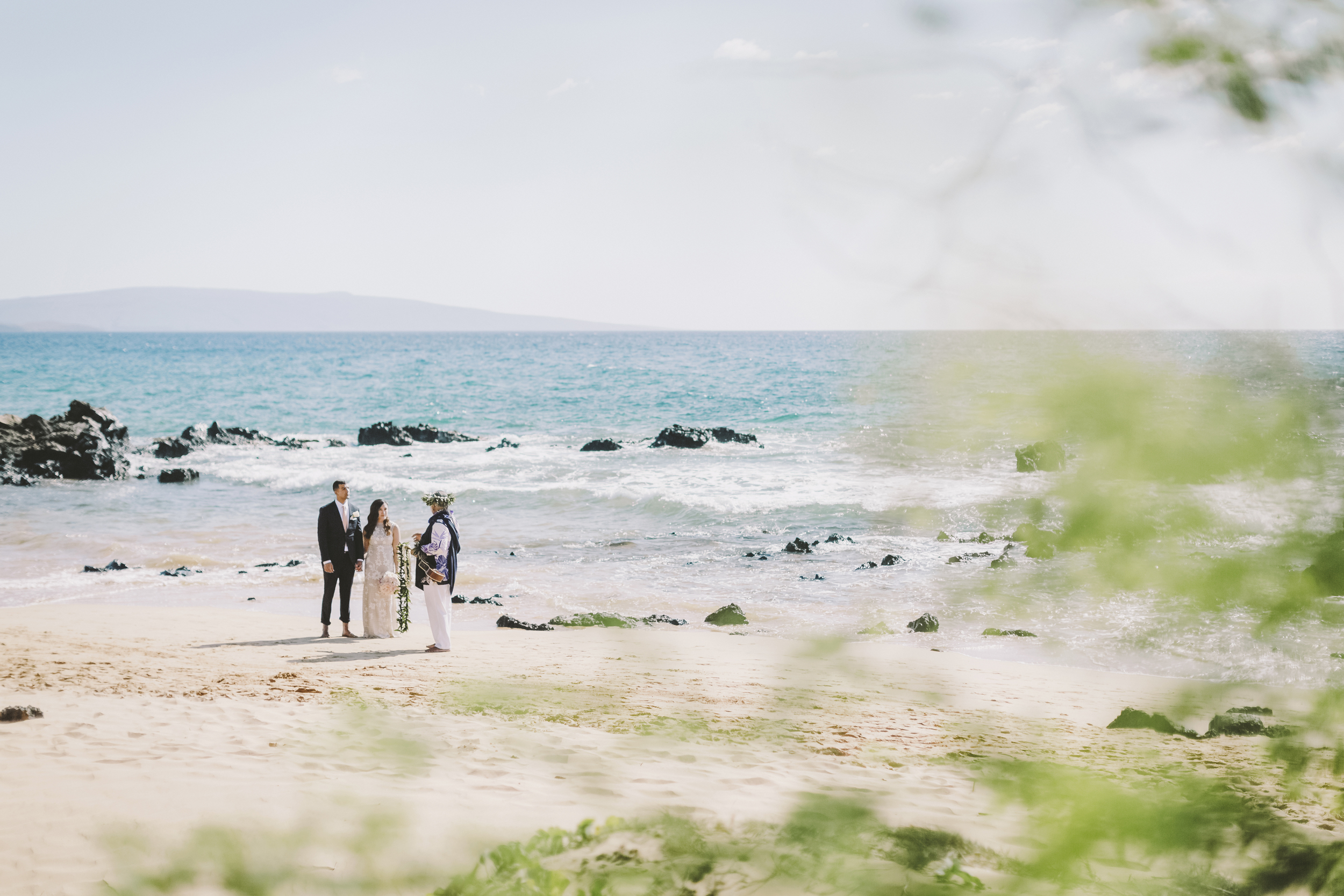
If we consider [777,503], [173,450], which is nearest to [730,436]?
[777,503]

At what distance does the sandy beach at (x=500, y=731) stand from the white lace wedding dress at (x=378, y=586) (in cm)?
38

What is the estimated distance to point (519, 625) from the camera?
Answer: 12.2m

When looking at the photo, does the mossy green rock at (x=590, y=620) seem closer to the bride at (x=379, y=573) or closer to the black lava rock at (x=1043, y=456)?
the bride at (x=379, y=573)

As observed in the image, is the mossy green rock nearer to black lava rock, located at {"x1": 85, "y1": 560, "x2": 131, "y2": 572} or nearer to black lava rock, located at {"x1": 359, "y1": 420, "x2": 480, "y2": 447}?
black lava rock, located at {"x1": 85, "y1": 560, "x2": 131, "y2": 572}

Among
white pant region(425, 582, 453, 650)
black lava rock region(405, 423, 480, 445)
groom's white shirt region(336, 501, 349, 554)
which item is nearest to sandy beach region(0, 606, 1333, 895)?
white pant region(425, 582, 453, 650)


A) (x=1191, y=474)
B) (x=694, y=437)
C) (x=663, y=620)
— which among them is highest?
(x=1191, y=474)

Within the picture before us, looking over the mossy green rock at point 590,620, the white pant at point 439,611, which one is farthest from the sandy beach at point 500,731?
the mossy green rock at point 590,620

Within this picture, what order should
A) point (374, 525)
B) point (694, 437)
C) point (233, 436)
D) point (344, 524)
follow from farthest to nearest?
1. point (233, 436)
2. point (694, 437)
3. point (344, 524)
4. point (374, 525)

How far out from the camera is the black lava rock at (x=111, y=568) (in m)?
16.1

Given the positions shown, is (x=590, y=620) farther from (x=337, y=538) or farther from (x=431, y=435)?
(x=431, y=435)

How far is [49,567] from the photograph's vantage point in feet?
54.0

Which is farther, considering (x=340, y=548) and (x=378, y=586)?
(x=340, y=548)

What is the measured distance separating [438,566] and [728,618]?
14.5 feet

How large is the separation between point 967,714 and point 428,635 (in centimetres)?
1071
